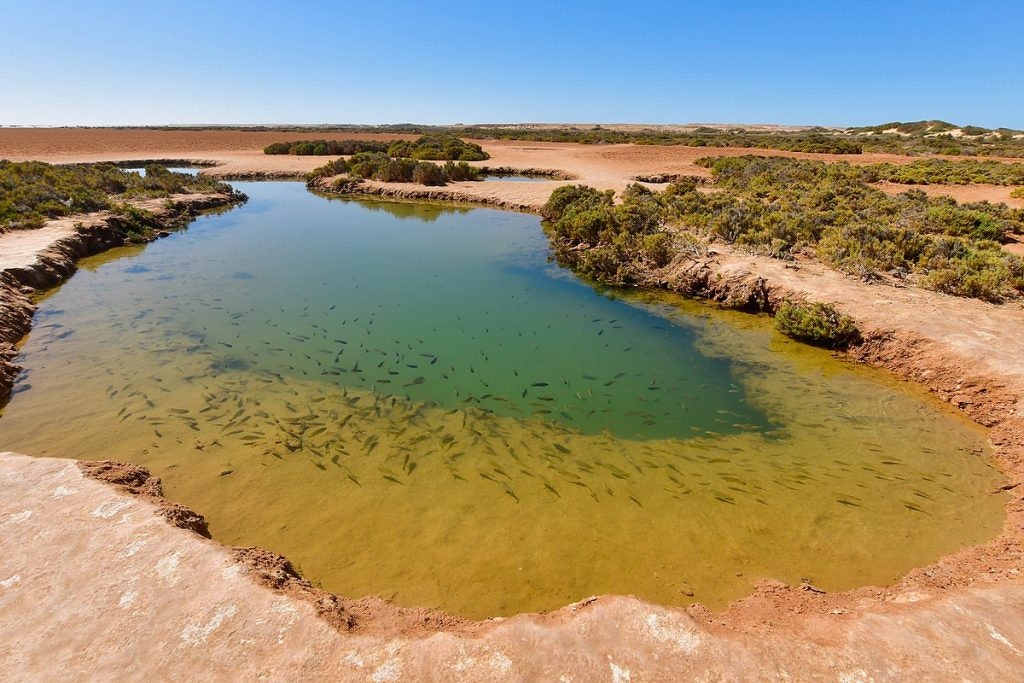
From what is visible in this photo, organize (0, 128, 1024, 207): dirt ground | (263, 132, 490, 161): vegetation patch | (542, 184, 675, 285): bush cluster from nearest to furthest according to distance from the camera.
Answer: (542, 184, 675, 285): bush cluster, (0, 128, 1024, 207): dirt ground, (263, 132, 490, 161): vegetation patch

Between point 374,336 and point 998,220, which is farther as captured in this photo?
point 998,220

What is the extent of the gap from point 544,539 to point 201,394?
6790 mm

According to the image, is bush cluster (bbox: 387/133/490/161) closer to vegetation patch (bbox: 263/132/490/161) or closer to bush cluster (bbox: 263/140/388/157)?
vegetation patch (bbox: 263/132/490/161)

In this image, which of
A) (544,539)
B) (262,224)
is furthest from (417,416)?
(262,224)

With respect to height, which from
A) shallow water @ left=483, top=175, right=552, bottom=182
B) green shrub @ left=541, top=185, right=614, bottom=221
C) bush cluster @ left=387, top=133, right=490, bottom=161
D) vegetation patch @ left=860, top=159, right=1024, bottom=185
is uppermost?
bush cluster @ left=387, top=133, right=490, bottom=161

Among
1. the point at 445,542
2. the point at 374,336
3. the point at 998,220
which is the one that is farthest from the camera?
the point at 998,220

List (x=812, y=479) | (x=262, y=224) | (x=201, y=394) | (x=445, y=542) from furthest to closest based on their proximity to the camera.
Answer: (x=262, y=224) < (x=201, y=394) < (x=812, y=479) < (x=445, y=542)

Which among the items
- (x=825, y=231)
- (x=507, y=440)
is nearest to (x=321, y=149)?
(x=825, y=231)

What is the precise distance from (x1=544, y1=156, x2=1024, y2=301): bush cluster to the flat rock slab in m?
11.7

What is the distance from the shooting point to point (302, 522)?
576 centimetres

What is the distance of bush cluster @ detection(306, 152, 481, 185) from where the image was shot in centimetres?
3188

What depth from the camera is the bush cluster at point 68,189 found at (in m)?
18.4

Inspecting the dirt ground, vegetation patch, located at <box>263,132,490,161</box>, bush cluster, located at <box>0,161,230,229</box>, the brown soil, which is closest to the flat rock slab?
the brown soil

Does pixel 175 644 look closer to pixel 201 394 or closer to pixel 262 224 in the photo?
pixel 201 394
